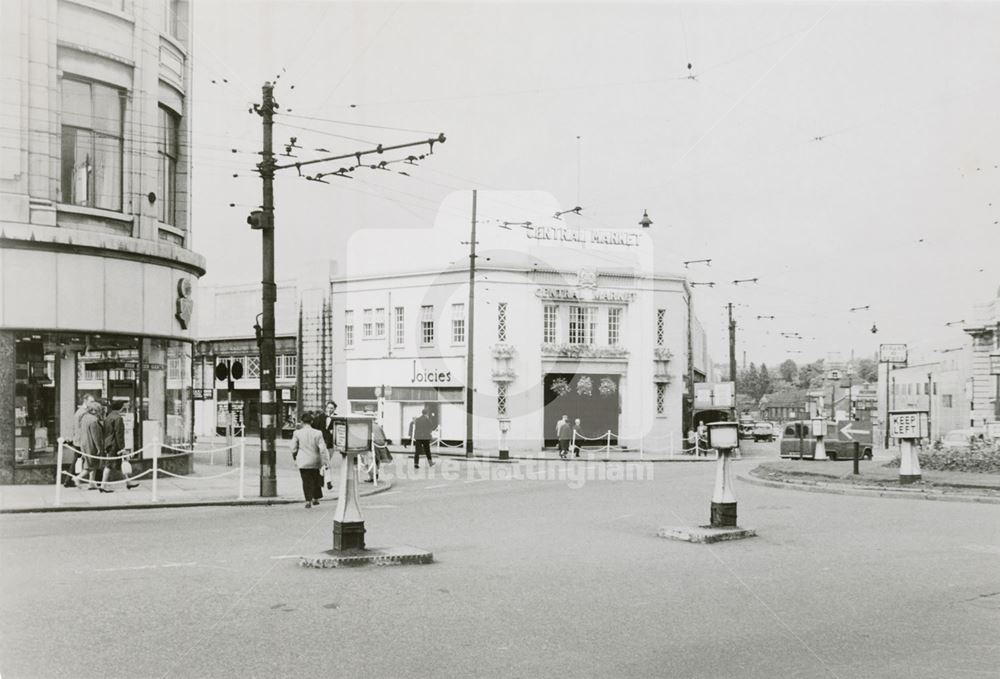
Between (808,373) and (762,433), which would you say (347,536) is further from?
(808,373)

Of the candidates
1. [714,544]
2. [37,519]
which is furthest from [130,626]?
[37,519]

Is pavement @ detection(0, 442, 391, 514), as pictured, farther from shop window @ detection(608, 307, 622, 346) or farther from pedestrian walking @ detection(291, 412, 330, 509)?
shop window @ detection(608, 307, 622, 346)

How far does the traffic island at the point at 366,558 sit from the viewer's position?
9.55 meters

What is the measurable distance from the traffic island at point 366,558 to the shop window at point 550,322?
3378 centimetres

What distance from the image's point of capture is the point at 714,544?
11602 mm

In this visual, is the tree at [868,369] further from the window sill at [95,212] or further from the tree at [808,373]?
the window sill at [95,212]

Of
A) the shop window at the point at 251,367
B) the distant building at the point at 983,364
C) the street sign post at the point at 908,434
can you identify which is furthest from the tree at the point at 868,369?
the street sign post at the point at 908,434

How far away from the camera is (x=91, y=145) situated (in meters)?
19.8

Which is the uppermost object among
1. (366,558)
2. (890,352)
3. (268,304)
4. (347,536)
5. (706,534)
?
(268,304)

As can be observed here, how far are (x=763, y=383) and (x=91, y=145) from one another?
15725 cm

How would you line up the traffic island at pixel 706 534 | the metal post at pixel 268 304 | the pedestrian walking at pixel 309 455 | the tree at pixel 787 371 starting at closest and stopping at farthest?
1. the traffic island at pixel 706 534
2. the pedestrian walking at pixel 309 455
3. the metal post at pixel 268 304
4. the tree at pixel 787 371

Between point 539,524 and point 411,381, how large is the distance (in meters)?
30.4

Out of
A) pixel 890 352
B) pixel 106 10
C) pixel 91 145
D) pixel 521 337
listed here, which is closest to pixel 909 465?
pixel 91 145

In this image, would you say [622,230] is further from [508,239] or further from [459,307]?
[459,307]
